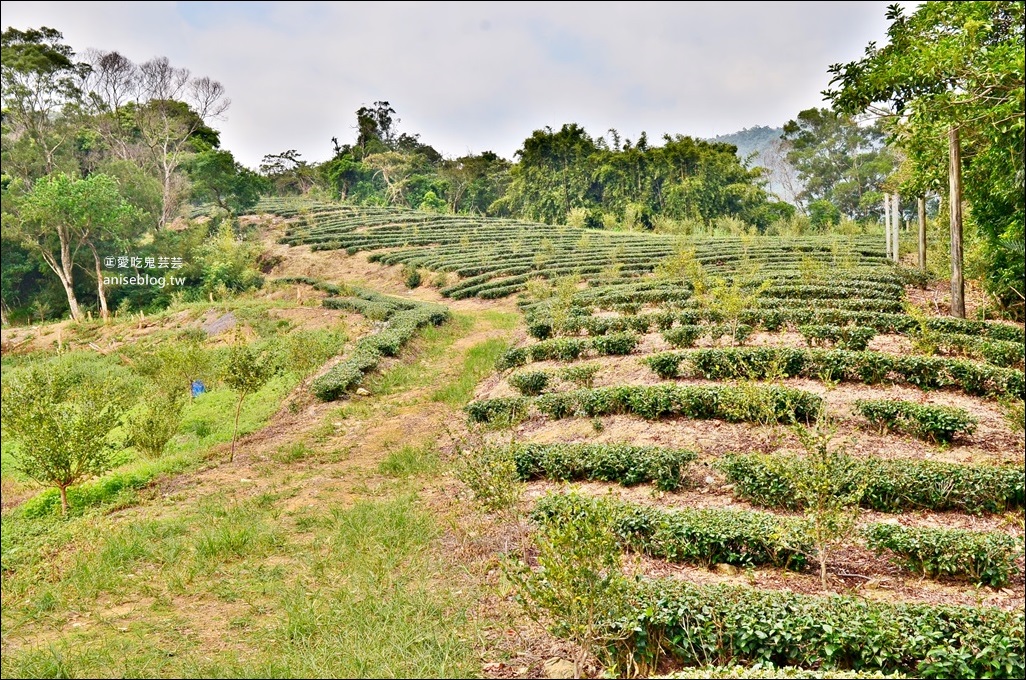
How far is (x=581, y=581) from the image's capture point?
4469 mm

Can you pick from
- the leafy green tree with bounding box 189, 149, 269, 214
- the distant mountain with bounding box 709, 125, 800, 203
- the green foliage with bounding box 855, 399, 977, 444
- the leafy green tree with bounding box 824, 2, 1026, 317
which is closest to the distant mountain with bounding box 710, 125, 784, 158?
the distant mountain with bounding box 709, 125, 800, 203

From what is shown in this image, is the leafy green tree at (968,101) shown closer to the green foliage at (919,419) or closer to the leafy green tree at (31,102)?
the green foliage at (919,419)

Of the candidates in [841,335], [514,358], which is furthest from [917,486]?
[514,358]

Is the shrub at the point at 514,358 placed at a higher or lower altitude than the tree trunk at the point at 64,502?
higher

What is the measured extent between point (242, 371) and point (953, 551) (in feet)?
36.8

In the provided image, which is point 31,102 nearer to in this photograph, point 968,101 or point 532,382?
point 532,382

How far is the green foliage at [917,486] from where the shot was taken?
6562mm

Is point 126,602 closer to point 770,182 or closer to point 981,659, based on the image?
point 981,659

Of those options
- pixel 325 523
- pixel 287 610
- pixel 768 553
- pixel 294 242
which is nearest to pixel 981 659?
pixel 768 553

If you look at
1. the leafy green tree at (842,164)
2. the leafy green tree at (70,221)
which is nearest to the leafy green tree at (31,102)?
the leafy green tree at (70,221)

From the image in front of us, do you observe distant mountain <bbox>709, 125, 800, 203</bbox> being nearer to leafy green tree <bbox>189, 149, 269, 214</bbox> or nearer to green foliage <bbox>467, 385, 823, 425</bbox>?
green foliage <bbox>467, 385, 823, 425</bbox>

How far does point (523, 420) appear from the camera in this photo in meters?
11.7

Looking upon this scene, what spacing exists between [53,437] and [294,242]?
27.8 metres

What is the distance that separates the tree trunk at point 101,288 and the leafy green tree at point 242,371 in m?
5.95
